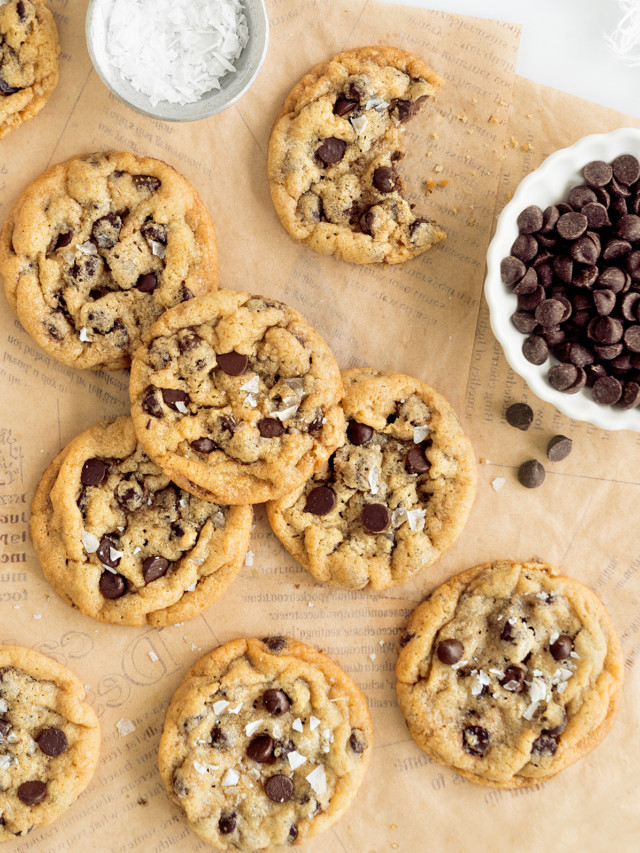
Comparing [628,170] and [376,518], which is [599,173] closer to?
[628,170]

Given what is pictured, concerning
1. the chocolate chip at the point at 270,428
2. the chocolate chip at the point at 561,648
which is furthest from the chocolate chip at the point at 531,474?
the chocolate chip at the point at 270,428

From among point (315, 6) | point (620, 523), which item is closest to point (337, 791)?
point (620, 523)

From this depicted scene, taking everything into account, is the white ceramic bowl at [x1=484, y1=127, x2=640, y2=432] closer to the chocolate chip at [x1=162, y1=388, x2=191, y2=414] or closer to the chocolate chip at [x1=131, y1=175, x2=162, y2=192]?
the chocolate chip at [x1=162, y1=388, x2=191, y2=414]

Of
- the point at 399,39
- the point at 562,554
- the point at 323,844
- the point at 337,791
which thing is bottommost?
the point at 323,844

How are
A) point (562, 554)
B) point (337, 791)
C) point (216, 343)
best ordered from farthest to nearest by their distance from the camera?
point (562, 554) < point (337, 791) < point (216, 343)

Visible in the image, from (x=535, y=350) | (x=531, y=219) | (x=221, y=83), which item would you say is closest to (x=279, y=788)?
(x=535, y=350)

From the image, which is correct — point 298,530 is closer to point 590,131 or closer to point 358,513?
point 358,513

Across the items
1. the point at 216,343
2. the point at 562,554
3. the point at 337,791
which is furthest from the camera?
the point at 562,554
